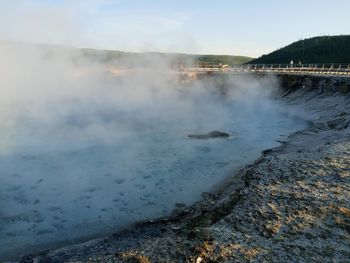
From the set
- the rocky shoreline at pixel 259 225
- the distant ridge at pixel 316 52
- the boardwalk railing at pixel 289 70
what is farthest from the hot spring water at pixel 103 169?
the distant ridge at pixel 316 52

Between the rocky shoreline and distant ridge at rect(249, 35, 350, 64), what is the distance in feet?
166

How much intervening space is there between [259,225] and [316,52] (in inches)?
2429

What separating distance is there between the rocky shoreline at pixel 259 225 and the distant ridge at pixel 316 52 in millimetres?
50728

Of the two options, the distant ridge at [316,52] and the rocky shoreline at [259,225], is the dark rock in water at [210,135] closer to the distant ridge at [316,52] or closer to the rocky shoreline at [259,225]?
the rocky shoreline at [259,225]

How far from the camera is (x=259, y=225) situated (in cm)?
711

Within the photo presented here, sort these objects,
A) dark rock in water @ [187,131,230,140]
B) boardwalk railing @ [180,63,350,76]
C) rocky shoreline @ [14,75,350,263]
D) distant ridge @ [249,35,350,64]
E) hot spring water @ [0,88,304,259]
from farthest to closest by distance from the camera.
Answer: distant ridge @ [249,35,350,64] → boardwalk railing @ [180,63,350,76] → dark rock in water @ [187,131,230,140] → hot spring water @ [0,88,304,259] → rocky shoreline @ [14,75,350,263]

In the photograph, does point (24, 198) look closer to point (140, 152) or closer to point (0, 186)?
point (0, 186)

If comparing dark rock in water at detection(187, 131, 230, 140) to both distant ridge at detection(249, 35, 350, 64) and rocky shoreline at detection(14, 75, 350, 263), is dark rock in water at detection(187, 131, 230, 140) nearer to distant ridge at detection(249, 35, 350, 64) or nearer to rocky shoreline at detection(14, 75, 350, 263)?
rocky shoreline at detection(14, 75, 350, 263)

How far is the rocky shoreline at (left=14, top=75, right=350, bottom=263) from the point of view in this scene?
620 centimetres

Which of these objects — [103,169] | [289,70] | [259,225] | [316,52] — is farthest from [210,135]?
[316,52]

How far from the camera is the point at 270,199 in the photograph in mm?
8156

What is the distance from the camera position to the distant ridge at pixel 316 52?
2349 inches

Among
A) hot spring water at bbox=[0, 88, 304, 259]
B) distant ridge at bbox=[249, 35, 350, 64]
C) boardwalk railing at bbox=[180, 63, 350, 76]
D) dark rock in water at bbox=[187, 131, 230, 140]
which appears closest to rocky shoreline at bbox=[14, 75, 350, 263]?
hot spring water at bbox=[0, 88, 304, 259]

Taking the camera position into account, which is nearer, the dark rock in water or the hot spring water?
the hot spring water
